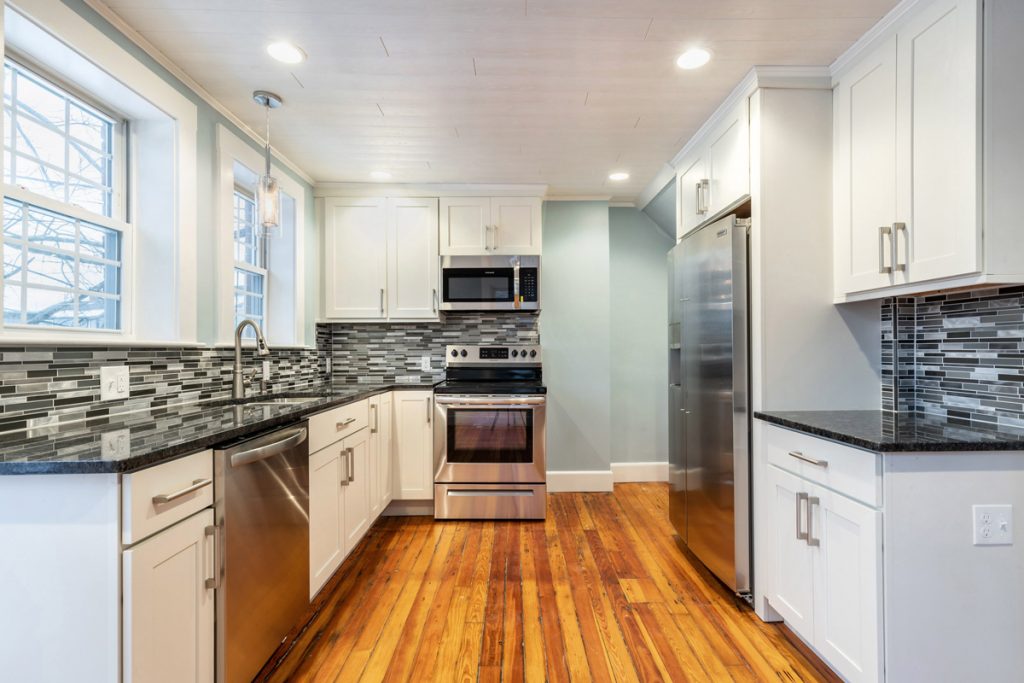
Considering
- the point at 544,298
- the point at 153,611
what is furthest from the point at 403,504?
the point at 153,611

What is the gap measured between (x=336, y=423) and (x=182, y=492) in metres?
1.05

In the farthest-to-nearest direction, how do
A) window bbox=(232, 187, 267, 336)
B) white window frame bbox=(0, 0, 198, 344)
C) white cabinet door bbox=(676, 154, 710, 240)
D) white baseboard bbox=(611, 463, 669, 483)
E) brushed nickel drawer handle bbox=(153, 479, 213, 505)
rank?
1. white baseboard bbox=(611, 463, 669, 483)
2. window bbox=(232, 187, 267, 336)
3. white cabinet door bbox=(676, 154, 710, 240)
4. white window frame bbox=(0, 0, 198, 344)
5. brushed nickel drawer handle bbox=(153, 479, 213, 505)

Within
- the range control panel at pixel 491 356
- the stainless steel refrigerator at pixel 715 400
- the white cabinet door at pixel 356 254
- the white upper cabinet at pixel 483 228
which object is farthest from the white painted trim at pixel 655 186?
the white cabinet door at pixel 356 254

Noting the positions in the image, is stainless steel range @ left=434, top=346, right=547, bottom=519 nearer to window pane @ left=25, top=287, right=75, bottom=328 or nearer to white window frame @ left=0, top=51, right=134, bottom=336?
white window frame @ left=0, top=51, right=134, bottom=336

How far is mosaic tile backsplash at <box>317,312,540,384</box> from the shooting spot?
360 cm

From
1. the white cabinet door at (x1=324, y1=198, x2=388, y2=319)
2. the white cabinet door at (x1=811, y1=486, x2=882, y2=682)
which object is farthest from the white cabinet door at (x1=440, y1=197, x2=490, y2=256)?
the white cabinet door at (x1=811, y1=486, x2=882, y2=682)

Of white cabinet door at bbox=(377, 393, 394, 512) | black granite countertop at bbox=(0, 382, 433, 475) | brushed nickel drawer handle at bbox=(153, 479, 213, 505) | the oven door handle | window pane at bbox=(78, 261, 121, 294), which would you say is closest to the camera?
black granite countertop at bbox=(0, 382, 433, 475)

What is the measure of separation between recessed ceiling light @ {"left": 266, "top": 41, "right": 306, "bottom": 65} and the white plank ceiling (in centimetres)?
3

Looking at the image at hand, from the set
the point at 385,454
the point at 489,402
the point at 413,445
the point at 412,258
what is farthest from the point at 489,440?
the point at 412,258

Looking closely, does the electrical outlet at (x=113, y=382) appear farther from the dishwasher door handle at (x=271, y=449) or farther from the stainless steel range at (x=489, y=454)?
the stainless steel range at (x=489, y=454)

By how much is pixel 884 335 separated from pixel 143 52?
324cm

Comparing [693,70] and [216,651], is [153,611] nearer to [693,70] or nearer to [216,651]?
[216,651]

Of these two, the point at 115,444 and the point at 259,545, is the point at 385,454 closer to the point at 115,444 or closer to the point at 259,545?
the point at 259,545

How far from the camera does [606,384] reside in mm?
3676
